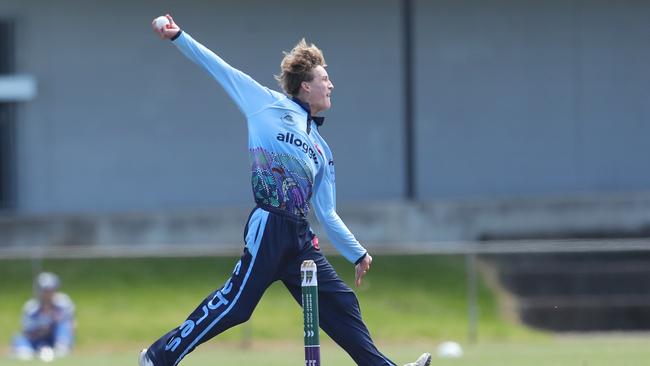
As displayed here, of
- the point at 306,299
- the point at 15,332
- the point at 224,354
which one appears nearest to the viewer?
the point at 306,299

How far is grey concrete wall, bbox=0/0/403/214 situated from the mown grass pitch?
6.56 meters

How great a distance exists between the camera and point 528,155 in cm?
2614

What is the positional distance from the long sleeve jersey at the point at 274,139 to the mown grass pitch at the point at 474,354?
506cm

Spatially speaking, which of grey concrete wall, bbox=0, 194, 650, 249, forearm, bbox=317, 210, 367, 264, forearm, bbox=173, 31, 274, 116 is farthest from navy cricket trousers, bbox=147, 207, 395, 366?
grey concrete wall, bbox=0, 194, 650, 249

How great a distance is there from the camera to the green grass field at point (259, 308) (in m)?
19.6

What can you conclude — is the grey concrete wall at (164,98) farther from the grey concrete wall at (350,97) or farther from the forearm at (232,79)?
the forearm at (232,79)

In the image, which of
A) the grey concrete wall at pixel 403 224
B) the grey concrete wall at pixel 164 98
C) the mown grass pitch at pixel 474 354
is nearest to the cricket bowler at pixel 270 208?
the mown grass pitch at pixel 474 354

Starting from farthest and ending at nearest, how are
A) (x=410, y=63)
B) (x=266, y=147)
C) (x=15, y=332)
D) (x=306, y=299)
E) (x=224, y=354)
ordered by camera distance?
(x=410, y=63), (x=15, y=332), (x=224, y=354), (x=266, y=147), (x=306, y=299)

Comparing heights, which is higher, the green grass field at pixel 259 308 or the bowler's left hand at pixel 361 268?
the bowler's left hand at pixel 361 268

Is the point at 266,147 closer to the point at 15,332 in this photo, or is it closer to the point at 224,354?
the point at 224,354

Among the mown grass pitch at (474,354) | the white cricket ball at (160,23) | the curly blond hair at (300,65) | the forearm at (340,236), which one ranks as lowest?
the mown grass pitch at (474,354)

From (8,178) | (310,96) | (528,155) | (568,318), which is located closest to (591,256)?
(568,318)

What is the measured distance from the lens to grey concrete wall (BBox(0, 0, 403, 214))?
84.4 ft

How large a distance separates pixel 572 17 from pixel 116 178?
9.09m
